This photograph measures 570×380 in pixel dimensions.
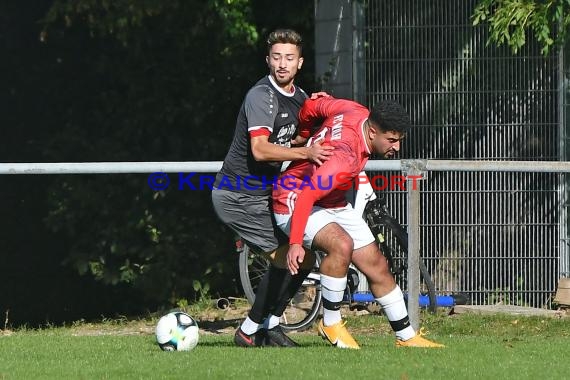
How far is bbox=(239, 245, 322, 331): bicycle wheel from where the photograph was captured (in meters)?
10.2

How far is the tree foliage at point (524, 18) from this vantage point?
1005cm

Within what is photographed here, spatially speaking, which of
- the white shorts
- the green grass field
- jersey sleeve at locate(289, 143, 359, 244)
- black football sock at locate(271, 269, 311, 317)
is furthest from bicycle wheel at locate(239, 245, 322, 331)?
jersey sleeve at locate(289, 143, 359, 244)

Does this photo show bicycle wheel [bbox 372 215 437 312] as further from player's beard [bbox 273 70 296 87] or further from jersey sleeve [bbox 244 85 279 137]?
jersey sleeve [bbox 244 85 279 137]

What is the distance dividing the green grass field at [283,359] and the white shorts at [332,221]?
0.66 meters

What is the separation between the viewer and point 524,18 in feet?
33.3

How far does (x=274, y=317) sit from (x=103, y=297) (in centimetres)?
672

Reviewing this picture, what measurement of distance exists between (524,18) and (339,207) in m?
3.11

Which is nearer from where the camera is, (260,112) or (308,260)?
(260,112)

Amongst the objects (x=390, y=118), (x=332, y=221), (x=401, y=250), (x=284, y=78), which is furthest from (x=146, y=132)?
(x=390, y=118)

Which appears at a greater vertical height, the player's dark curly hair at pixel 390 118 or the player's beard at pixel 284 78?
the player's beard at pixel 284 78

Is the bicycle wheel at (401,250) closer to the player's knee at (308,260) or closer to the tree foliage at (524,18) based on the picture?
the tree foliage at (524,18)

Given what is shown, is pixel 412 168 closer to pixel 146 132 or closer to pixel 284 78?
pixel 284 78

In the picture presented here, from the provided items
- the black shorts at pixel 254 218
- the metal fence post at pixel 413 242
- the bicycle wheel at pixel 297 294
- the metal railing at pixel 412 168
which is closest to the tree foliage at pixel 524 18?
the metal railing at pixel 412 168

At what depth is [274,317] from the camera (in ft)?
27.1
